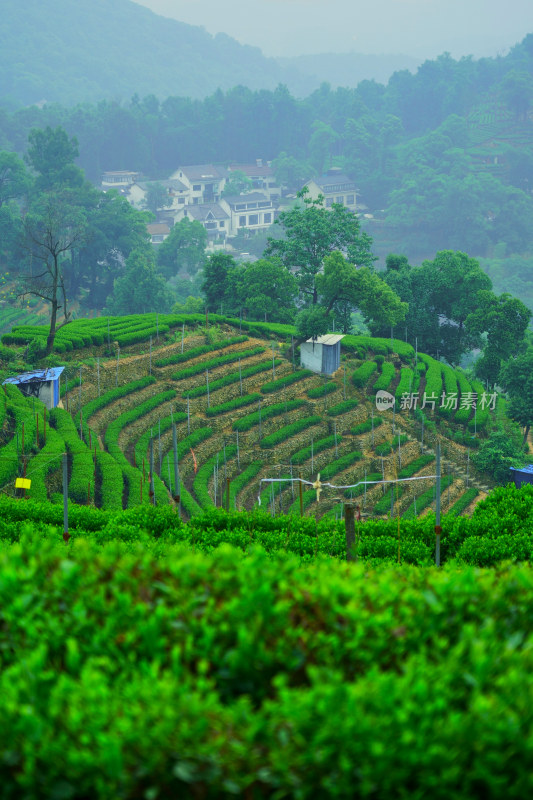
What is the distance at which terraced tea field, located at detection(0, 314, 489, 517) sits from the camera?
28453 millimetres

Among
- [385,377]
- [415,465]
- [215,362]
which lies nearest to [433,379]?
[385,377]

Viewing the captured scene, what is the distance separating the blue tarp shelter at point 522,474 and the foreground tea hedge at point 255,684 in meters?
26.2

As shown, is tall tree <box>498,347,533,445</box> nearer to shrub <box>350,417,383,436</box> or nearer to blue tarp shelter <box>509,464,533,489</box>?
blue tarp shelter <box>509,464,533,489</box>

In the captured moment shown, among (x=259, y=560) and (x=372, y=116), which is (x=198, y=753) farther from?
(x=372, y=116)

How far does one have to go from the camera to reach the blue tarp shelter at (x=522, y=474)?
3242 cm

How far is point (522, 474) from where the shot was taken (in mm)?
33000

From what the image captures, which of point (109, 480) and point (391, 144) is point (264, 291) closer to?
point (109, 480)

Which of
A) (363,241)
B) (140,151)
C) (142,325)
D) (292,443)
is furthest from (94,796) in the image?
(140,151)

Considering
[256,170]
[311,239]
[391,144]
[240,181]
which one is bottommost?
[311,239]

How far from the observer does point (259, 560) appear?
280 inches

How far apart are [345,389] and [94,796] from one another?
1367 inches

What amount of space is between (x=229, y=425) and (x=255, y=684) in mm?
28327

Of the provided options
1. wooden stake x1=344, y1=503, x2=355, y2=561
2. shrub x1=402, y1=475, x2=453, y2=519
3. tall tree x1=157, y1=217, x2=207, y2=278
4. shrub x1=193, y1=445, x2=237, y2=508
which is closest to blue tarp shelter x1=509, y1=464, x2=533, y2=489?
shrub x1=402, y1=475, x2=453, y2=519

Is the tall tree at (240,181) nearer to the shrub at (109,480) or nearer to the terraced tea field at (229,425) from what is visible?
the terraced tea field at (229,425)
